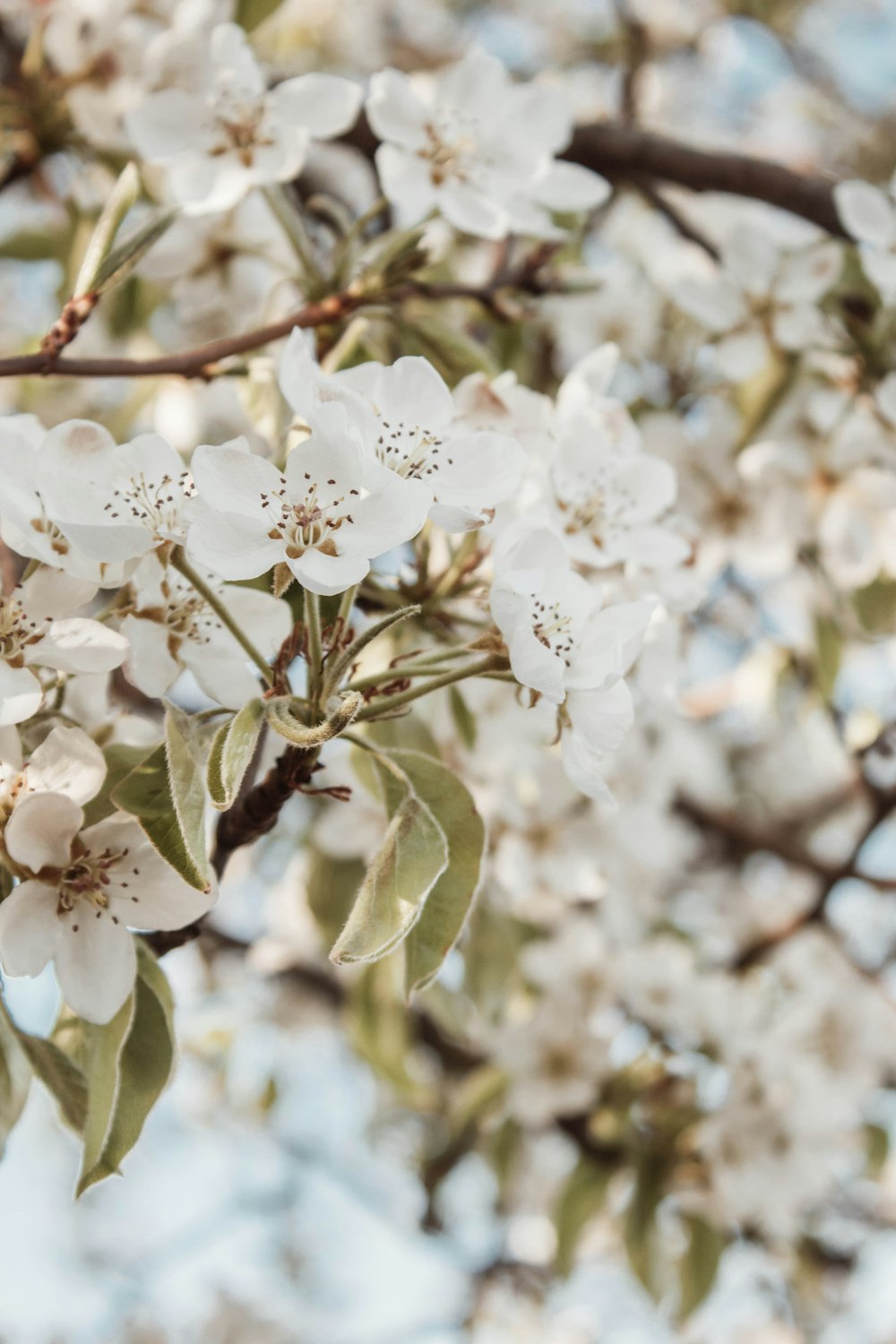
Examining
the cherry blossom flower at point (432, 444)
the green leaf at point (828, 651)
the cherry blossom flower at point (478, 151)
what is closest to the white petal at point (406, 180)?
the cherry blossom flower at point (478, 151)

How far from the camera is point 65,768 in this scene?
0.70 m

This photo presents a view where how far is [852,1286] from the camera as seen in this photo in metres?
3.26

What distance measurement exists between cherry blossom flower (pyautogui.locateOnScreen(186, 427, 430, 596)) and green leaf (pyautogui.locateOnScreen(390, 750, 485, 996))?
192 millimetres

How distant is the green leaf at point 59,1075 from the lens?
2.58ft

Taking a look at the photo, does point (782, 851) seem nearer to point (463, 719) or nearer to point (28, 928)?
point (463, 719)

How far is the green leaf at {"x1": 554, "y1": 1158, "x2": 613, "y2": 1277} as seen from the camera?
1.72m

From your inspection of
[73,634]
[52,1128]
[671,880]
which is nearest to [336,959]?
[73,634]

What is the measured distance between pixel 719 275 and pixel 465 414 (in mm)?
700

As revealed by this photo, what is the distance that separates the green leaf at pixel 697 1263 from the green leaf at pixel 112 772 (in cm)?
133

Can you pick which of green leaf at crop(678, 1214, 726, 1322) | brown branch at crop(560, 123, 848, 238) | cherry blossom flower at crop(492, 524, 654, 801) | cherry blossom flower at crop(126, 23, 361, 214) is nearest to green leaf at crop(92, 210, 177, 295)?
cherry blossom flower at crop(126, 23, 361, 214)

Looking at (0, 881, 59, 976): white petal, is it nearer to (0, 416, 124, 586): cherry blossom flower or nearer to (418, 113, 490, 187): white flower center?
(0, 416, 124, 586): cherry blossom flower

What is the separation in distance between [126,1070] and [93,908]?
10 cm

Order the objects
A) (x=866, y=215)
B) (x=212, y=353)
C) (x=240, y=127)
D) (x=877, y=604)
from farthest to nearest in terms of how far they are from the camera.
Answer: (x=877, y=604) < (x=866, y=215) < (x=240, y=127) < (x=212, y=353)

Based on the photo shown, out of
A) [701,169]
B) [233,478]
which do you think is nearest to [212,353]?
[233,478]
